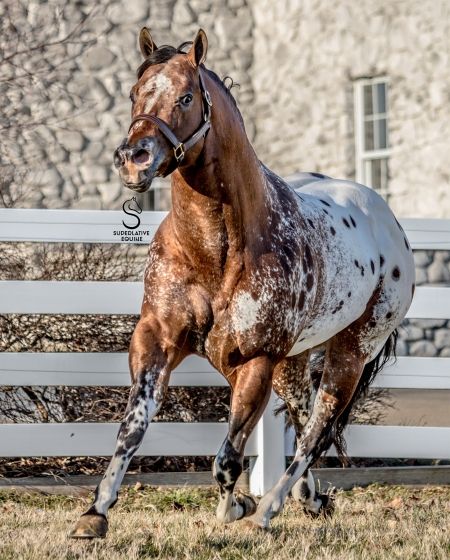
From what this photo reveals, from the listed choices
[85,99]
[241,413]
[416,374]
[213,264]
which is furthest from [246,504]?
[85,99]

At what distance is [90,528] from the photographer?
4766 millimetres

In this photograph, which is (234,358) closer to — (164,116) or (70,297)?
(164,116)

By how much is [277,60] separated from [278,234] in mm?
10875

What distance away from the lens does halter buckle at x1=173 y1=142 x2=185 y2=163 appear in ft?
15.8

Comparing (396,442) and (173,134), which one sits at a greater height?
(173,134)

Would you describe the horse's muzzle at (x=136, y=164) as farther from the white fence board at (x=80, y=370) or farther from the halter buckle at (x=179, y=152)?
the white fence board at (x=80, y=370)

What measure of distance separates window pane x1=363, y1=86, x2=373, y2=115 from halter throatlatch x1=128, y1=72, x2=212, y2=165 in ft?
34.3

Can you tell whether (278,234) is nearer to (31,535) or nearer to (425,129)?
(31,535)

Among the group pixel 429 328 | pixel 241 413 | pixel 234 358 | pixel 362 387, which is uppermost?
pixel 234 358

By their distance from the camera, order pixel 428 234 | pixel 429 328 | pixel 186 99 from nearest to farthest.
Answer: pixel 186 99
pixel 428 234
pixel 429 328

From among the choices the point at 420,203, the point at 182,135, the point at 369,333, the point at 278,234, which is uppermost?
the point at 182,135

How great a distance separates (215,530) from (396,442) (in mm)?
2251

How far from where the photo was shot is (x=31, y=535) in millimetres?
5273

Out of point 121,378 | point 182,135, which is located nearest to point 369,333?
point 121,378
